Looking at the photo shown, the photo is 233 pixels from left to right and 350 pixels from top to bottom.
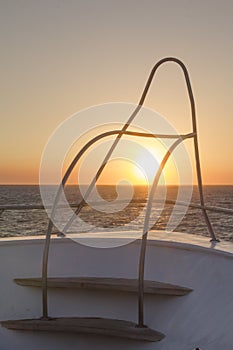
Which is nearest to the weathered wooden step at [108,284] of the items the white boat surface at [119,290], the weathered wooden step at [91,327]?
the white boat surface at [119,290]

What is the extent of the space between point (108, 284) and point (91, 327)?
25 cm

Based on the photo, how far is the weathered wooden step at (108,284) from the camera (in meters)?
2.57

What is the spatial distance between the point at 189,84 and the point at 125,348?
1.45 m

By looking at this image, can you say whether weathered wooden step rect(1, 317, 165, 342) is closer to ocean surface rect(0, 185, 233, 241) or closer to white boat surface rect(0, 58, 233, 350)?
white boat surface rect(0, 58, 233, 350)

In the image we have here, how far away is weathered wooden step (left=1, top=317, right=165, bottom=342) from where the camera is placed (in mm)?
2359

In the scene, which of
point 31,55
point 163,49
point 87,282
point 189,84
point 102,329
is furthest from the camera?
point 31,55

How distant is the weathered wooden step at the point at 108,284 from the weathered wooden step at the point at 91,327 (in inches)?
6.3

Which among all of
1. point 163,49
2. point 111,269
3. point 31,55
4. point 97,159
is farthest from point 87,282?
point 31,55

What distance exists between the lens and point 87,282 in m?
2.62

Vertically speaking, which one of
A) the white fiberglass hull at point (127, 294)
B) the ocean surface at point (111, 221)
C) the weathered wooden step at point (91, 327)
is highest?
the ocean surface at point (111, 221)

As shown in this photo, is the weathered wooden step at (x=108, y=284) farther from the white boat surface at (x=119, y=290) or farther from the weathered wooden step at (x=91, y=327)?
the weathered wooden step at (x=91, y=327)

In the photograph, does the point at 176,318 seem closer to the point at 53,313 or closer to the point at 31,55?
the point at 53,313

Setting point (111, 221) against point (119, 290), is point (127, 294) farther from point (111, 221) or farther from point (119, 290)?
point (111, 221)

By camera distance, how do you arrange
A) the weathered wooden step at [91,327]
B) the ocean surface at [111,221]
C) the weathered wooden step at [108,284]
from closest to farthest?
the weathered wooden step at [91,327]
the weathered wooden step at [108,284]
the ocean surface at [111,221]
